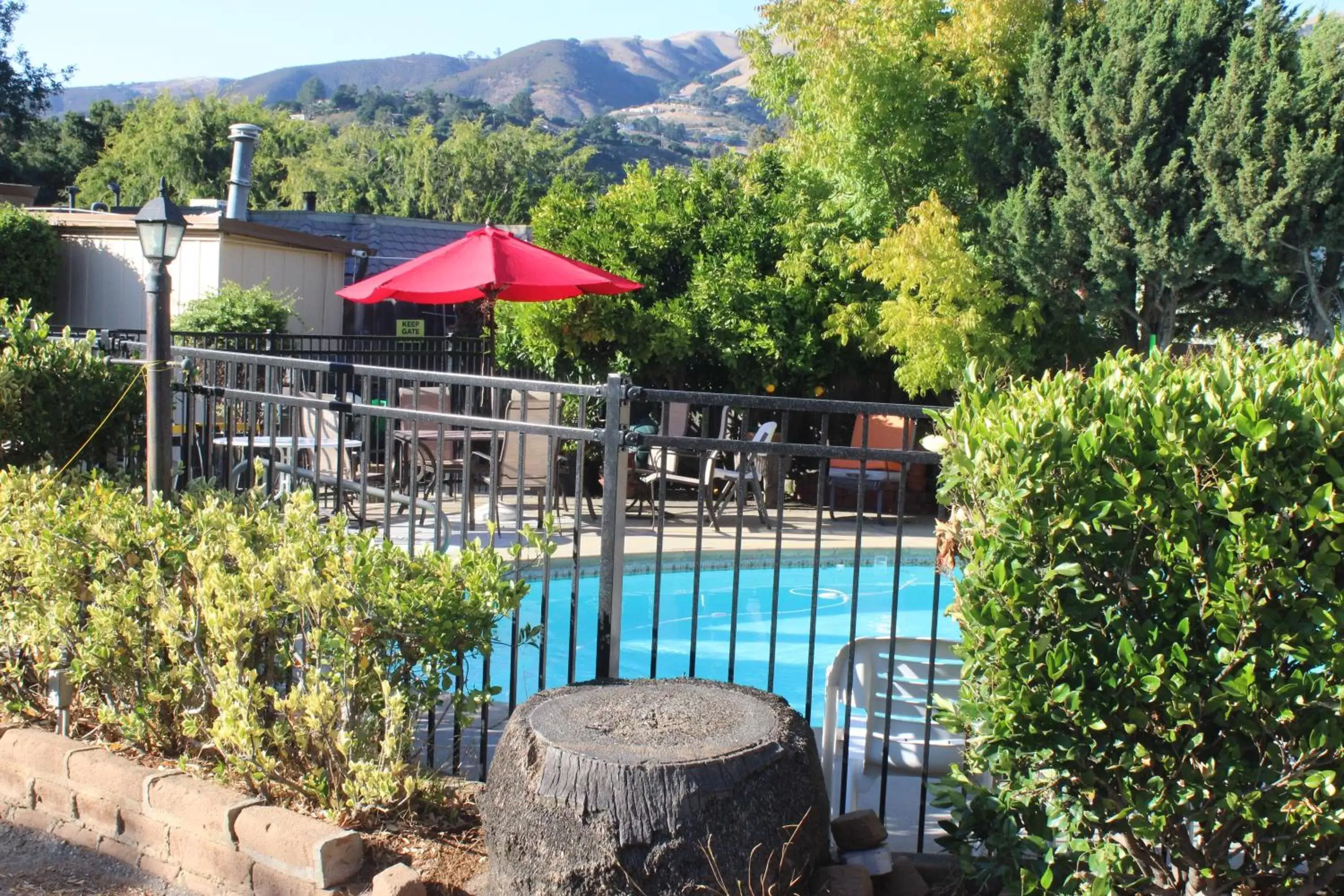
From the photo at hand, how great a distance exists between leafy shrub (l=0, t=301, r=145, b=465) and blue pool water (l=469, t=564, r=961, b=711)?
252cm

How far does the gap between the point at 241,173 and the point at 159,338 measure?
15.3 m

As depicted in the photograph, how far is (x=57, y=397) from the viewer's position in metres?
5.23

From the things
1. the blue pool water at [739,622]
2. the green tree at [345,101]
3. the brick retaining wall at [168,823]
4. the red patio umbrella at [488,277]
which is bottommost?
the blue pool water at [739,622]

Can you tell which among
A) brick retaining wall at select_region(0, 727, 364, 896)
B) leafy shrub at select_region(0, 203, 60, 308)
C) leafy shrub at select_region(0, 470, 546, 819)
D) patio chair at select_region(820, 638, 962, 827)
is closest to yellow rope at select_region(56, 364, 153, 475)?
leafy shrub at select_region(0, 470, 546, 819)

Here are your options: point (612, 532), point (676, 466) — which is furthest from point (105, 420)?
point (676, 466)

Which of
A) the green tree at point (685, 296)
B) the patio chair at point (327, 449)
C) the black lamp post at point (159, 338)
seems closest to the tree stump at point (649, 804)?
the black lamp post at point (159, 338)

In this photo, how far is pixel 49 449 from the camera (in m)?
5.29

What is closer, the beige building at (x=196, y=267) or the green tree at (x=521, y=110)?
the beige building at (x=196, y=267)

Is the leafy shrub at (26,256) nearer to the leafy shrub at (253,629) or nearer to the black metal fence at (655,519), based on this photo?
the black metal fence at (655,519)

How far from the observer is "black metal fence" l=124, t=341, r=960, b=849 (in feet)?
12.3

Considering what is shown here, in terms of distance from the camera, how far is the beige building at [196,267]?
15.2m

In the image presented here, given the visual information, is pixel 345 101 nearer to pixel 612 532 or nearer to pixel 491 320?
pixel 491 320

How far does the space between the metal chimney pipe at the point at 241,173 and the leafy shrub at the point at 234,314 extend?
4.89m

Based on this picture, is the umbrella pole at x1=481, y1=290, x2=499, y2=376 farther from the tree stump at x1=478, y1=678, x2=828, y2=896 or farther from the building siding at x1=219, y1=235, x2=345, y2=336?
the tree stump at x1=478, y1=678, x2=828, y2=896
